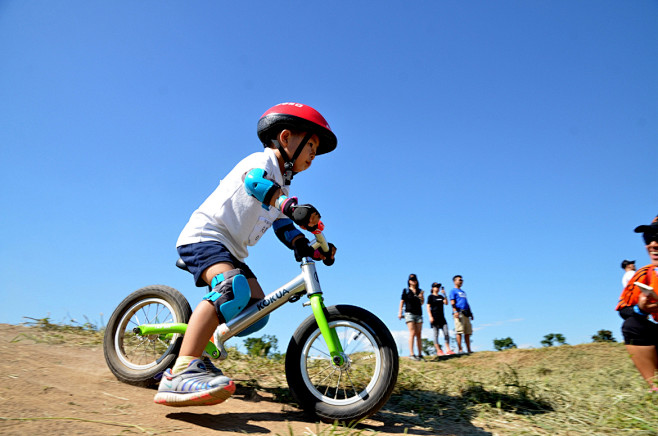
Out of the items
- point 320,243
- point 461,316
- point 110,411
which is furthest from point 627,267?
point 110,411

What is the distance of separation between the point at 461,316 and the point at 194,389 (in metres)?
9.73

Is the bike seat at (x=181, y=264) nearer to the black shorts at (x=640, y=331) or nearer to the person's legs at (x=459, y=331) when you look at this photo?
the black shorts at (x=640, y=331)

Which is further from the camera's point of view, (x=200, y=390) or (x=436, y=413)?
(x=436, y=413)

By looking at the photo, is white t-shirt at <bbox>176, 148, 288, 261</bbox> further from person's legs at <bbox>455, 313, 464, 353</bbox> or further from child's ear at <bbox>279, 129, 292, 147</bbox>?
person's legs at <bbox>455, 313, 464, 353</bbox>

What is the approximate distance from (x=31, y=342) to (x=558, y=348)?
10.6 metres

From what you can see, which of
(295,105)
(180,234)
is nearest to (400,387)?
(180,234)

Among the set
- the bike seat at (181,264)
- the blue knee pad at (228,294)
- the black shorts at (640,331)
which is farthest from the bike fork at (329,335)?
the black shorts at (640,331)

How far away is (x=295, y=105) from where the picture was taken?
3.45 m

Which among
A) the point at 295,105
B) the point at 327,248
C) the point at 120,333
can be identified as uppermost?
the point at 295,105

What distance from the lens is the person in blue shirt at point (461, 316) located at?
11094 mm

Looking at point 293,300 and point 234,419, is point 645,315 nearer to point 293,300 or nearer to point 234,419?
point 293,300

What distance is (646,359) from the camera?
3.59 meters

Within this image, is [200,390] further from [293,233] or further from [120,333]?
[120,333]

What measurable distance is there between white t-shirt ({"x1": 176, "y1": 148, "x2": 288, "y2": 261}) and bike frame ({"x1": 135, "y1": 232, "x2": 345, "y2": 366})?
1.54 ft
